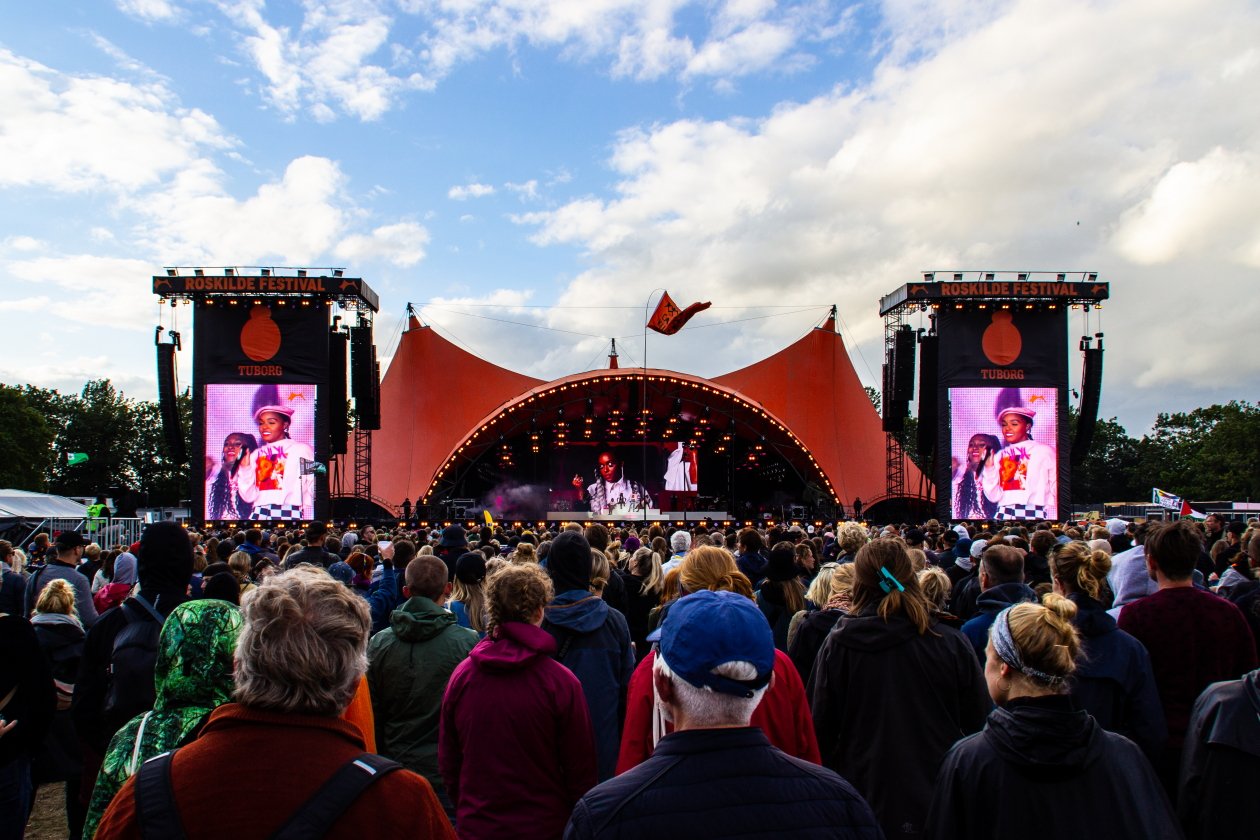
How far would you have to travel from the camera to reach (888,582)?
2.84 metres

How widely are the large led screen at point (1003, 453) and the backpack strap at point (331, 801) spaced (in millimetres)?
22867

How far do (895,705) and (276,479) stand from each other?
21378 millimetres

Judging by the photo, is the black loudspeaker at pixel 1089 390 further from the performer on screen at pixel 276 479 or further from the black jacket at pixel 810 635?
the black jacket at pixel 810 635

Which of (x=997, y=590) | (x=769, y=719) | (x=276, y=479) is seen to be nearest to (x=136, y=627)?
(x=769, y=719)

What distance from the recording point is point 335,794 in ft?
4.60

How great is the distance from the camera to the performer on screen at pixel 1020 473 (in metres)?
22.8

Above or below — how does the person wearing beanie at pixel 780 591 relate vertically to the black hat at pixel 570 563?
below

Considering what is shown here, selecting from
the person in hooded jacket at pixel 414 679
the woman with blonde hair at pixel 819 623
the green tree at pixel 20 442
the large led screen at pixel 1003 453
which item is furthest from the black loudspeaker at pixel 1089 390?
the green tree at pixel 20 442

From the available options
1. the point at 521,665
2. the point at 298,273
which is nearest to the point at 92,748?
the point at 521,665

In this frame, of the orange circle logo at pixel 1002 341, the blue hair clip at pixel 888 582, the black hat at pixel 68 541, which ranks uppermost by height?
the orange circle logo at pixel 1002 341

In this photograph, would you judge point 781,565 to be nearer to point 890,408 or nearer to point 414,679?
point 414,679

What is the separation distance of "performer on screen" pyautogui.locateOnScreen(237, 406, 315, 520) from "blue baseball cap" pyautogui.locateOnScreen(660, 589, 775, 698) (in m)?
21.7

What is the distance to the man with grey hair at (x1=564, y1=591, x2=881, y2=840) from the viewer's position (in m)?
1.46

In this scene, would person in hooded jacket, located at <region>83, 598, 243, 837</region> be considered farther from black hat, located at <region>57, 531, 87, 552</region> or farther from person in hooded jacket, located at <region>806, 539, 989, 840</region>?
black hat, located at <region>57, 531, 87, 552</region>
